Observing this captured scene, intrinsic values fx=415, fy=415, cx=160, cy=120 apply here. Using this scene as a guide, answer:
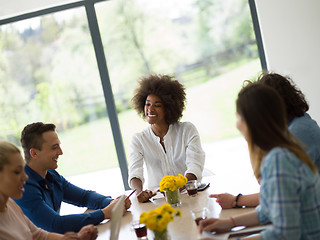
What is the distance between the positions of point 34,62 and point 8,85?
44 centimetres

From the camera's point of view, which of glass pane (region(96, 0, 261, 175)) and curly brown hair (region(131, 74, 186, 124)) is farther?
glass pane (region(96, 0, 261, 175))

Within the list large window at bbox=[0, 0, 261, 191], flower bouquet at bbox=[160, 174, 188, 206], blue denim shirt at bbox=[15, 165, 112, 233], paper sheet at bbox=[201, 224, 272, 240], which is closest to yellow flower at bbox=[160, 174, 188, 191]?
flower bouquet at bbox=[160, 174, 188, 206]

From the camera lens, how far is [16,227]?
2133mm

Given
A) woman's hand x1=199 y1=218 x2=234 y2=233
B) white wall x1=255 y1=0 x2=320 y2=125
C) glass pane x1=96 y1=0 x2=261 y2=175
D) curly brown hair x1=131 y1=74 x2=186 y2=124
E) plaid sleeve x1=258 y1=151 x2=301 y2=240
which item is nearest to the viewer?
plaid sleeve x1=258 y1=151 x2=301 y2=240

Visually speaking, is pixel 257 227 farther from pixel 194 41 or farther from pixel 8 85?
pixel 8 85

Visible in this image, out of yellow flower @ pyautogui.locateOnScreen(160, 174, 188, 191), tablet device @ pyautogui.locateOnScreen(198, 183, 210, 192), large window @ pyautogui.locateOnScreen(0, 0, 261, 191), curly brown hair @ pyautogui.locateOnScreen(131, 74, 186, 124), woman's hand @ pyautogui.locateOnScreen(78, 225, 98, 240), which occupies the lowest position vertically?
tablet device @ pyautogui.locateOnScreen(198, 183, 210, 192)

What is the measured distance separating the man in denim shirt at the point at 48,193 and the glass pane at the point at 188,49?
7.53ft

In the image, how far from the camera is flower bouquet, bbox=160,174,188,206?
251 centimetres

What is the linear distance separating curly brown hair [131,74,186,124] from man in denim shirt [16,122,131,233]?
106 centimetres

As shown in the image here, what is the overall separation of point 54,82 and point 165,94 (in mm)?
2058

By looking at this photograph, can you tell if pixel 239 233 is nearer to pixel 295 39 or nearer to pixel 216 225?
pixel 216 225

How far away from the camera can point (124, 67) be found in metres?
5.12

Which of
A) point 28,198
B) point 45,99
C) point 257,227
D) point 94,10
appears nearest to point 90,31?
point 94,10

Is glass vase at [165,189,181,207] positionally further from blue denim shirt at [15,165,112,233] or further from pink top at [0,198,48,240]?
pink top at [0,198,48,240]
